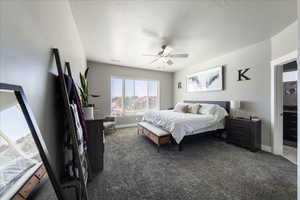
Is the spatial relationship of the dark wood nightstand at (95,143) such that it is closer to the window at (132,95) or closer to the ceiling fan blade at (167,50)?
the ceiling fan blade at (167,50)

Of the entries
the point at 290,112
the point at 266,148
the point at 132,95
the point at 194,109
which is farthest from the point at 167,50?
the point at 290,112

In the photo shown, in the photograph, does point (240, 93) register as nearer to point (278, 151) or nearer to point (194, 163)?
point (278, 151)

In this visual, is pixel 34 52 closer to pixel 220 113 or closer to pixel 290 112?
pixel 220 113

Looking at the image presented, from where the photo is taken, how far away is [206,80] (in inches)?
163

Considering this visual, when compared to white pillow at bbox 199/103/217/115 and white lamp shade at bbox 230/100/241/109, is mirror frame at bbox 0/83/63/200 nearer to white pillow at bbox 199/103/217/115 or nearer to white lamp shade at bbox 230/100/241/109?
white pillow at bbox 199/103/217/115

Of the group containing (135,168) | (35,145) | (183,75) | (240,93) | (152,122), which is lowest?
(135,168)

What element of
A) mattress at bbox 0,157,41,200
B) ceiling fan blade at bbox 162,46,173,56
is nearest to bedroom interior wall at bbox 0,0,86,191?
mattress at bbox 0,157,41,200

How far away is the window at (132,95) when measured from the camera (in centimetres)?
480

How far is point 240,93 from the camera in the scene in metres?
3.20

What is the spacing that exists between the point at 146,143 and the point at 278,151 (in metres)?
3.00

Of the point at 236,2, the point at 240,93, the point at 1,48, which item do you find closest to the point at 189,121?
the point at 240,93

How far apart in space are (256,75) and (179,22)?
2.44 m

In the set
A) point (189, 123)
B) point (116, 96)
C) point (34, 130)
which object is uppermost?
point (116, 96)

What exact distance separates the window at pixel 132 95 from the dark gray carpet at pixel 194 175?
234 cm
